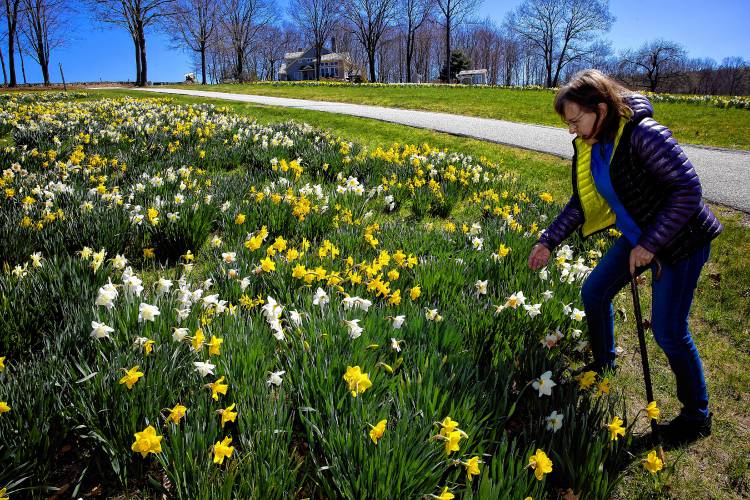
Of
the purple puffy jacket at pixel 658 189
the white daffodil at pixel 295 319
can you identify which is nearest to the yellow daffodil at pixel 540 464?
the purple puffy jacket at pixel 658 189

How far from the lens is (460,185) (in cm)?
568

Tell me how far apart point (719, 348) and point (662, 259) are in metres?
1.42

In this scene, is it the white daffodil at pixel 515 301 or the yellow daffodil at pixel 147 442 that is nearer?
the yellow daffodil at pixel 147 442

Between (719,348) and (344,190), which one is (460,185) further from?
(719,348)

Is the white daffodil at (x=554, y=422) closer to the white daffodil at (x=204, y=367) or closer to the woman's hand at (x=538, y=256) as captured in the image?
the woman's hand at (x=538, y=256)

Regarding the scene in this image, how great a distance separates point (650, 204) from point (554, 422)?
1.09 meters

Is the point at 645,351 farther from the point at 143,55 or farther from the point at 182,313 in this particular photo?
the point at 143,55

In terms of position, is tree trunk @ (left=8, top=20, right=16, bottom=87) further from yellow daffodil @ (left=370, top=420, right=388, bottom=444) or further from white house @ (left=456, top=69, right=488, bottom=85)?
white house @ (left=456, top=69, right=488, bottom=85)

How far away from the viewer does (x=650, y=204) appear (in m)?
2.07

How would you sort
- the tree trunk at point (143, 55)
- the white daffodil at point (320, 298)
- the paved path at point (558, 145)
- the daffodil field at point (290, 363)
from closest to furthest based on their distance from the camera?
the daffodil field at point (290, 363) < the white daffodil at point (320, 298) < the paved path at point (558, 145) < the tree trunk at point (143, 55)

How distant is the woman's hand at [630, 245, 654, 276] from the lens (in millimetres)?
1965

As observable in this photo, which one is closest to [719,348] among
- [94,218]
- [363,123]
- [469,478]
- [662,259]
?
[662,259]

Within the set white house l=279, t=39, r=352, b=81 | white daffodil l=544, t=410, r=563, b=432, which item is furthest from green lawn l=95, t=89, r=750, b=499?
white house l=279, t=39, r=352, b=81

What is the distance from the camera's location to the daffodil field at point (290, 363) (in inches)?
64.1
